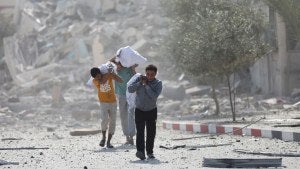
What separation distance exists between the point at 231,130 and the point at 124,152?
3683 mm

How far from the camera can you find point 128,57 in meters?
13.2

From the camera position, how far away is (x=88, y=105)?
89.5 feet

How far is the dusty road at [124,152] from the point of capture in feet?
33.7

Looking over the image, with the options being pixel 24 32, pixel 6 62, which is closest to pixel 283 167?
pixel 6 62

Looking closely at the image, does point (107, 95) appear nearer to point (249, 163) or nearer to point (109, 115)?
point (109, 115)

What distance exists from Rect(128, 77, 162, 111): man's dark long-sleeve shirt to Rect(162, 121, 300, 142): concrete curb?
3255 millimetres

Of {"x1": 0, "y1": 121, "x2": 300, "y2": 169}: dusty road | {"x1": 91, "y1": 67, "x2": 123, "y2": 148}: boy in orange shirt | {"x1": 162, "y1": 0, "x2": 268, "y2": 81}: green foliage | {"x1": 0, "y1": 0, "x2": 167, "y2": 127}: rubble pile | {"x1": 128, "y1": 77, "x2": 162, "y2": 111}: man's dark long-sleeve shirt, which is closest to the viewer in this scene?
{"x1": 0, "y1": 121, "x2": 300, "y2": 169}: dusty road

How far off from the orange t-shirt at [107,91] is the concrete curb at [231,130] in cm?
279

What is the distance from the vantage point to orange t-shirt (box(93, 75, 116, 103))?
13094 mm

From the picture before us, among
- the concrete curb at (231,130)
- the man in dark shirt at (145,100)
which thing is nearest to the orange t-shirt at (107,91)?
the man in dark shirt at (145,100)

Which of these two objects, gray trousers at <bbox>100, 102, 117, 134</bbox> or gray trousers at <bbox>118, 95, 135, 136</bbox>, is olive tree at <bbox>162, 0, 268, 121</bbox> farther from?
gray trousers at <bbox>100, 102, 117, 134</bbox>

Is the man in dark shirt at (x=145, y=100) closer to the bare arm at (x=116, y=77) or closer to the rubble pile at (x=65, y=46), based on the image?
the bare arm at (x=116, y=77)

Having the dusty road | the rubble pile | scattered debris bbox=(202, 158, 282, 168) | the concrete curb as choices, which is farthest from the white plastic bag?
the rubble pile

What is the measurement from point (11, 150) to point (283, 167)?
5.54 meters
